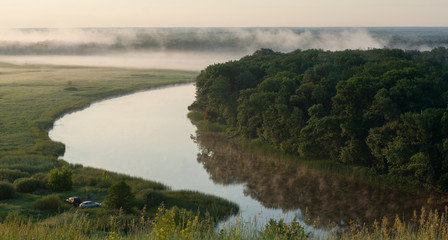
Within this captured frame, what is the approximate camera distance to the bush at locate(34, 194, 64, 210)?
1369 inches

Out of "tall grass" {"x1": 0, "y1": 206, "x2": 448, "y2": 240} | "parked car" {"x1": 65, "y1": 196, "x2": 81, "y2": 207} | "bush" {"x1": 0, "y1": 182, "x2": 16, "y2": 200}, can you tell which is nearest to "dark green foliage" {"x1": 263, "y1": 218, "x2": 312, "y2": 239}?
"tall grass" {"x1": 0, "y1": 206, "x2": 448, "y2": 240}

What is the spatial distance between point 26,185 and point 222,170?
891 inches

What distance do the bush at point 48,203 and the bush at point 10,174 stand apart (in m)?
9.18

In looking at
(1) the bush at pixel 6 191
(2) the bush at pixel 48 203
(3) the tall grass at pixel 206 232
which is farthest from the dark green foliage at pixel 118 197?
(3) the tall grass at pixel 206 232

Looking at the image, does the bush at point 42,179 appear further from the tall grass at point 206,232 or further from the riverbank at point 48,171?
the tall grass at point 206,232

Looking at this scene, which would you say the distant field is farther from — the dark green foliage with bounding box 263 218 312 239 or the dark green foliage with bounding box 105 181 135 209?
the dark green foliage with bounding box 263 218 312 239

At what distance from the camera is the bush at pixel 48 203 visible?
34.8 meters

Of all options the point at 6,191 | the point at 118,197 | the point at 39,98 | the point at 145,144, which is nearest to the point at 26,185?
the point at 6,191

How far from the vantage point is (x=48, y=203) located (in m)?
35.0

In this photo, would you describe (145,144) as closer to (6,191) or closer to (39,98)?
(6,191)

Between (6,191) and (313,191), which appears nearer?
(6,191)

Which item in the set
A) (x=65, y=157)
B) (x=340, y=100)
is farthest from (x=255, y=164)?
(x=65, y=157)

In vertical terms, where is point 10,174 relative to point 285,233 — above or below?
below

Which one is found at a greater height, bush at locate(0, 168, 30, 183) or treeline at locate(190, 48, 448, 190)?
treeline at locate(190, 48, 448, 190)
